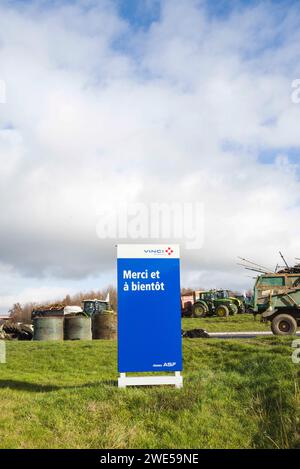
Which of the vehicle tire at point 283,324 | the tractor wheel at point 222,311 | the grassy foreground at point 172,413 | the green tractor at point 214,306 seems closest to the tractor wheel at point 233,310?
the green tractor at point 214,306

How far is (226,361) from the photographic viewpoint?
12516 millimetres

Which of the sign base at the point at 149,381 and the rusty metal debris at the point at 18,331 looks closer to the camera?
the sign base at the point at 149,381

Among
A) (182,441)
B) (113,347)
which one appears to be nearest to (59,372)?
(113,347)

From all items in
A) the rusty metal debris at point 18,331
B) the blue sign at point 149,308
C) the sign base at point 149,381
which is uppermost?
the blue sign at point 149,308

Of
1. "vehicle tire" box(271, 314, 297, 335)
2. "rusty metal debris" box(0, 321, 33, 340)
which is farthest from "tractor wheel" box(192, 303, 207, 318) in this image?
"vehicle tire" box(271, 314, 297, 335)

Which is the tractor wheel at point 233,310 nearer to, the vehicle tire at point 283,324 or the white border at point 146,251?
the vehicle tire at point 283,324

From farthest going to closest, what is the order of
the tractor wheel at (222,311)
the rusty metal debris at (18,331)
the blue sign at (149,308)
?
the tractor wheel at (222,311), the rusty metal debris at (18,331), the blue sign at (149,308)

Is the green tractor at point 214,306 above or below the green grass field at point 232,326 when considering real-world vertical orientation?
above

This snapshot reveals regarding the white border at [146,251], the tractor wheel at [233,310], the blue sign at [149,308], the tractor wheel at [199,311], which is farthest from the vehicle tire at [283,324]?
the tractor wheel at [199,311]

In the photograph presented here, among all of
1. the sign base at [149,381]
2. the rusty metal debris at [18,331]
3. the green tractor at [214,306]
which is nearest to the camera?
the sign base at [149,381]

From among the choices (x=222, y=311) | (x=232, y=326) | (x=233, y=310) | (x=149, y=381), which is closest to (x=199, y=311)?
(x=222, y=311)

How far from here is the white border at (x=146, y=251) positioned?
9.16 m

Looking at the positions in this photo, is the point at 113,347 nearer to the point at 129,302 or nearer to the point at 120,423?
the point at 129,302

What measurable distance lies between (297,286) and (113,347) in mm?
8138
